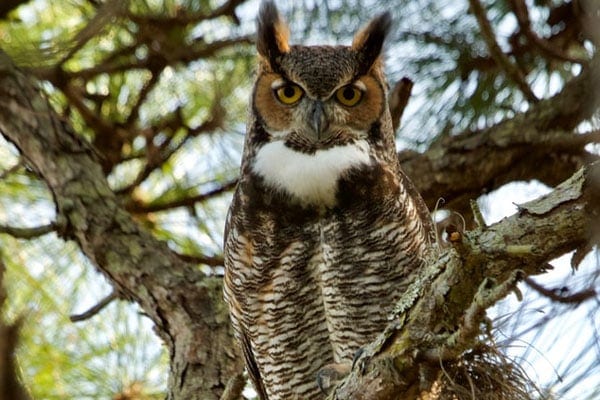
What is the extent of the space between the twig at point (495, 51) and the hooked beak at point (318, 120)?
59 centimetres

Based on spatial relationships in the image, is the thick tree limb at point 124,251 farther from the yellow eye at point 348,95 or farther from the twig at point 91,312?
the yellow eye at point 348,95

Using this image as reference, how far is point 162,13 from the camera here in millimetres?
2936

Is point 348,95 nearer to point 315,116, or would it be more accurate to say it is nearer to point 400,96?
point 315,116

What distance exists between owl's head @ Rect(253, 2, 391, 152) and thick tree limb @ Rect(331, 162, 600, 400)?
2.43 ft

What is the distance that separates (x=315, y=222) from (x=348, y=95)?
0.36 meters

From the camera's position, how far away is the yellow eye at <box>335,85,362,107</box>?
2232mm

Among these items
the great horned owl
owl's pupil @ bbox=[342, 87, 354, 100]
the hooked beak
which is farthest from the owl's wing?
owl's pupil @ bbox=[342, 87, 354, 100]

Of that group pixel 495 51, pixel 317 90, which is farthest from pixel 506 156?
pixel 317 90

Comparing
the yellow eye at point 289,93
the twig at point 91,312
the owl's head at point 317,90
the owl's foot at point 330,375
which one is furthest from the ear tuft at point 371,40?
the twig at point 91,312

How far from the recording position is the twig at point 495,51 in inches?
97.7

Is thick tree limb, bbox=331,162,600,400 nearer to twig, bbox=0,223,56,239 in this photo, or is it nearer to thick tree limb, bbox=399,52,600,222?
thick tree limb, bbox=399,52,600,222

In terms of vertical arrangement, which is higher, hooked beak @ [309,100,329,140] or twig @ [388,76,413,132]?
twig @ [388,76,413,132]

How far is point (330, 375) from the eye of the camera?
6.80 ft

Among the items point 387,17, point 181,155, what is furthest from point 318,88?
point 181,155
